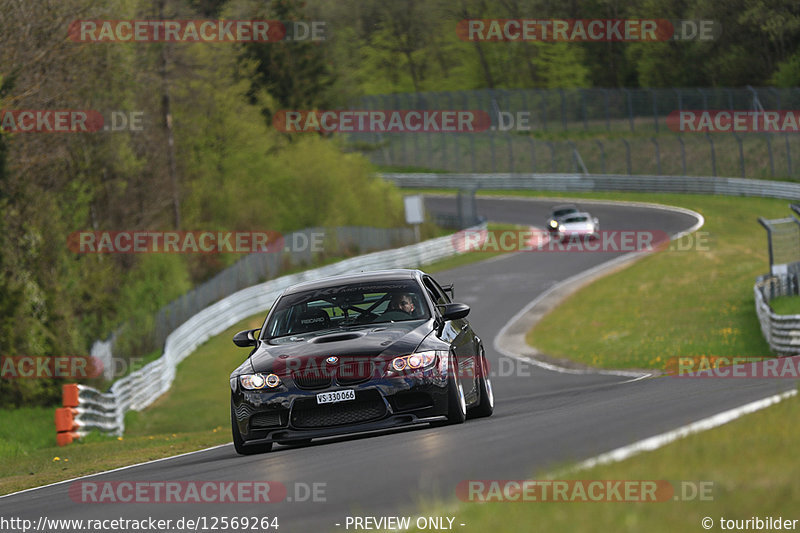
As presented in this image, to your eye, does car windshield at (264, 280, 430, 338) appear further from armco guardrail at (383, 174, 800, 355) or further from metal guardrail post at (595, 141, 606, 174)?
metal guardrail post at (595, 141, 606, 174)

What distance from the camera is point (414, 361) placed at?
10188mm

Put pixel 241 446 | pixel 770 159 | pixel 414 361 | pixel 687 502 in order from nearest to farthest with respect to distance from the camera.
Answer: pixel 687 502 → pixel 414 361 → pixel 241 446 → pixel 770 159

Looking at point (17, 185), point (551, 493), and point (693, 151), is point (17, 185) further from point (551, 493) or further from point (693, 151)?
point (693, 151)

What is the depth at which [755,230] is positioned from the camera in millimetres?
47844

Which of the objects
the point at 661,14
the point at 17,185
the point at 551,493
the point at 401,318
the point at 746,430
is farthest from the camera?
the point at 661,14

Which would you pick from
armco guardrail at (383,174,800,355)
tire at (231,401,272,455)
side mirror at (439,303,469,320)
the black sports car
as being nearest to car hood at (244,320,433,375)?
the black sports car

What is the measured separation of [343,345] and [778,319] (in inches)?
570

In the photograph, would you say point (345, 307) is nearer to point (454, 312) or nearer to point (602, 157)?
point (454, 312)

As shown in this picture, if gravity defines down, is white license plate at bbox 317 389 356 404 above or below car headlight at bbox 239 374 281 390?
below

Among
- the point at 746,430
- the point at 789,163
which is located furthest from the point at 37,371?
the point at 789,163

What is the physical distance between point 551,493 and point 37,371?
23.2 meters

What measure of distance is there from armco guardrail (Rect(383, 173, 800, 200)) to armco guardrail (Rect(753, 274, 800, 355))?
3041cm

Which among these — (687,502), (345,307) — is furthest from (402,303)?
(687,502)

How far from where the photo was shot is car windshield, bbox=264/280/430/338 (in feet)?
37.2
